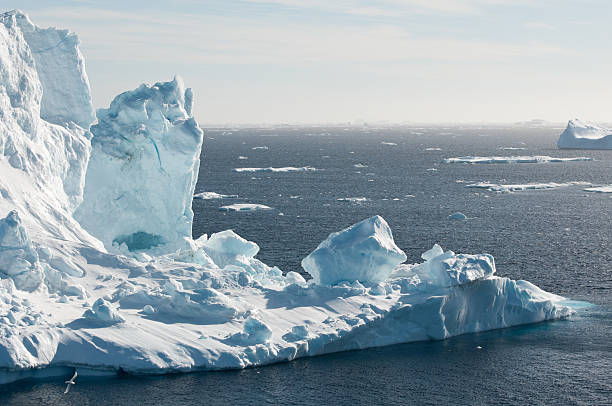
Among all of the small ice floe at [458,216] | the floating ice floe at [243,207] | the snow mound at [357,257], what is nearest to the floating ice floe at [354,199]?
the floating ice floe at [243,207]

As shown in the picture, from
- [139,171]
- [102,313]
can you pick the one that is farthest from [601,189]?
[102,313]

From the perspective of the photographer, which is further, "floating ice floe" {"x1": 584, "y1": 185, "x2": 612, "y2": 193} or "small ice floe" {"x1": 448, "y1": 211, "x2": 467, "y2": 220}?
"floating ice floe" {"x1": 584, "y1": 185, "x2": 612, "y2": 193}

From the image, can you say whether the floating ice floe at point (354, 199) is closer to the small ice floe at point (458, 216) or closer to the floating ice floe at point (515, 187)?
the small ice floe at point (458, 216)

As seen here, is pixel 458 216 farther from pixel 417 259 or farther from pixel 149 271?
pixel 149 271

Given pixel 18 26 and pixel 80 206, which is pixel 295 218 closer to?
pixel 80 206

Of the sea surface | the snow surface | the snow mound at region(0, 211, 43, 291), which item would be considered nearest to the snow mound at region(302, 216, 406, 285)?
the snow surface

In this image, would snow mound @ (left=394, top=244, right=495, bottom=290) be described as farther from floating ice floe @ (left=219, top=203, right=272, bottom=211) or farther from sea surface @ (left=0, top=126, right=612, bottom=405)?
floating ice floe @ (left=219, top=203, right=272, bottom=211)
